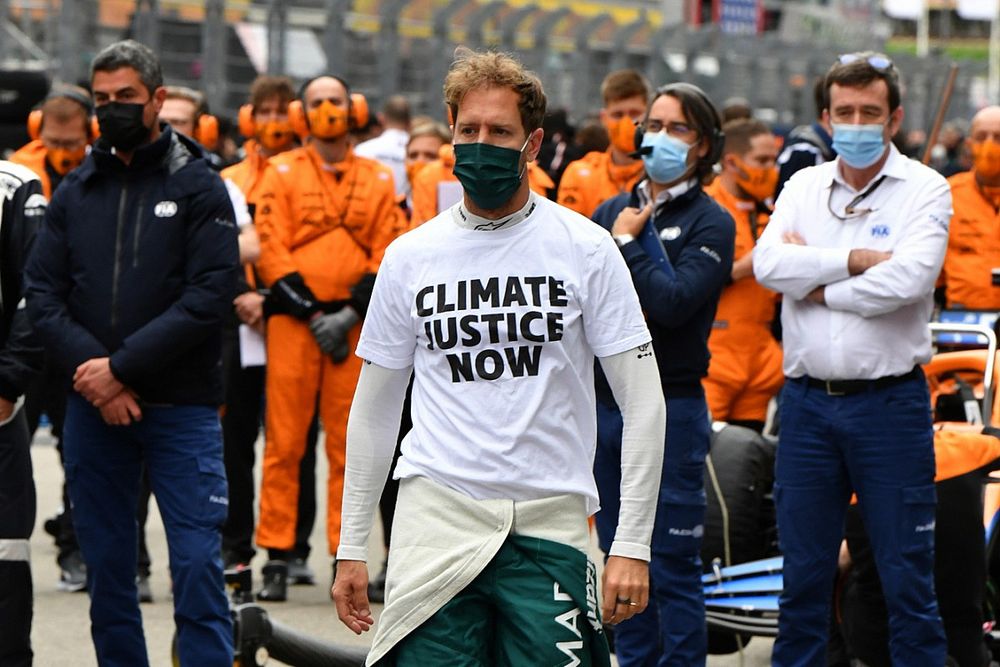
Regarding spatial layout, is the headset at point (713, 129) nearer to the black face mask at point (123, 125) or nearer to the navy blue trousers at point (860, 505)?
the navy blue trousers at point (860, 505)

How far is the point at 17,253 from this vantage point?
6414 millimetres

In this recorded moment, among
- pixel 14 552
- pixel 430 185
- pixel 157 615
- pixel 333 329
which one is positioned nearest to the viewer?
pixel 14 552

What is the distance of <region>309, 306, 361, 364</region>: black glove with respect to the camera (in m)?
8.77

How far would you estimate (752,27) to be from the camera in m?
44.2

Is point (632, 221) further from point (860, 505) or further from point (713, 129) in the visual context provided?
point (860, 505)

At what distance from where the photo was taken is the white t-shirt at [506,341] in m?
4.52

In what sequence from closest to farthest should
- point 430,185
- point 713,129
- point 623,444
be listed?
1. point 623,444
2. point 713,129
3. point 430,185

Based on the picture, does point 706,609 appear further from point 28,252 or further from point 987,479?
point 28,252

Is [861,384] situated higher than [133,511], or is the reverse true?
[861,384]

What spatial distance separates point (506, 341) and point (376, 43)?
14.2 meters

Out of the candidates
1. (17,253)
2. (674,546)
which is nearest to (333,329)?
(17,253)

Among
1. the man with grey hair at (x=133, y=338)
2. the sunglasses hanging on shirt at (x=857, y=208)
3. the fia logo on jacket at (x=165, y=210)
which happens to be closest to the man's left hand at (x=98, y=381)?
the man with grey hair at (x=133, y=338)

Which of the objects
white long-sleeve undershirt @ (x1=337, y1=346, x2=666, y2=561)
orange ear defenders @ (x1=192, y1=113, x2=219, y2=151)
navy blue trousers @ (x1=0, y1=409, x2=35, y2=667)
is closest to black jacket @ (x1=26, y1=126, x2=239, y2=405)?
navy blue trousers @ (x1=0, y1=409, x2=35, y2=667)

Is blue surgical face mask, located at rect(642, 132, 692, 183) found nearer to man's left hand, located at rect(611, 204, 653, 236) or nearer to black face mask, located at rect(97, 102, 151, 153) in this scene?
man's left hand, located at rect(611, 204, 653, 236)
